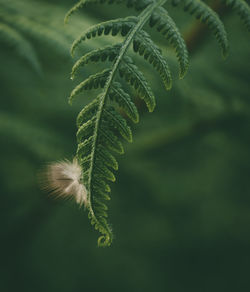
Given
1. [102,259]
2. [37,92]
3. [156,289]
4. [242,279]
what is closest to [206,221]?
[242,279]

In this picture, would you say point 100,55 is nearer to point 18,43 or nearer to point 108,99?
point 108,99

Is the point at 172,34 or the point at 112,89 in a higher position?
the point at 172,34

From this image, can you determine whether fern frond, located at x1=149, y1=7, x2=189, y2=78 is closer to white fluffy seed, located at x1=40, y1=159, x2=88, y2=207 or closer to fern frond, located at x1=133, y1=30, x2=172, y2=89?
fern frond, located at x1=133, y1=30, x2=172, y2=89

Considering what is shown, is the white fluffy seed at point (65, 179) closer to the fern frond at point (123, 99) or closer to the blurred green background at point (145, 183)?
the fern frond at point (123, 99)

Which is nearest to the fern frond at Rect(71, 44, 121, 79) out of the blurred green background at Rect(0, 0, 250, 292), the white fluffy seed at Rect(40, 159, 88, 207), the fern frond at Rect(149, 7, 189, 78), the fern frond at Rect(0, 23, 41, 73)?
the fern frond at Rect(149, 7, 189, 78)

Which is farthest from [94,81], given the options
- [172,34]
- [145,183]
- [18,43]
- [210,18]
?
[145,183]

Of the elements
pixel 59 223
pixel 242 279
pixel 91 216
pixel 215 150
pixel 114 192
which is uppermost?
pixel 215 150

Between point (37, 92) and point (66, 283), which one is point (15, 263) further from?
point (37, 92)
